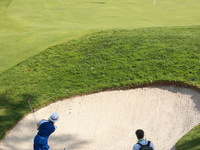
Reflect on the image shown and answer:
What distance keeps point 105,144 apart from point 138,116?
5.72 feet

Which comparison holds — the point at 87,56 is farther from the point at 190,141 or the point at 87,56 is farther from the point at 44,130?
the point at 190,141

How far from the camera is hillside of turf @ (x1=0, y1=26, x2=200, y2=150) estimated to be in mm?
11992

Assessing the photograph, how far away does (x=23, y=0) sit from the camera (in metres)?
24.6

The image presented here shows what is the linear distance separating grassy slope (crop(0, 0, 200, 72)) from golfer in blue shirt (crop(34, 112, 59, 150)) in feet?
21.2

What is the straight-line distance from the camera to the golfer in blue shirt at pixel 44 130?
7766mm

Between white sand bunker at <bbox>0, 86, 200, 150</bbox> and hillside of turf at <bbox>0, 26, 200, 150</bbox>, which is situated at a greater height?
hillside of turf at <bbox>0, 26, 200, 150</bbox>

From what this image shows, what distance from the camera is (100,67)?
43.4 ft

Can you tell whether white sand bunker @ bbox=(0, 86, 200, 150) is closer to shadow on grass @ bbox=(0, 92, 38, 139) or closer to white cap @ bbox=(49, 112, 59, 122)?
shadow on grass @ bbox=(0, 92, 38, 139)

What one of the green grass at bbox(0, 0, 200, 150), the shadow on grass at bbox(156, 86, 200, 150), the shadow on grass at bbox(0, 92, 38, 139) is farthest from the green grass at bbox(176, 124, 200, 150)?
the shadow on grass at bbox(0, 92, 38, 139)

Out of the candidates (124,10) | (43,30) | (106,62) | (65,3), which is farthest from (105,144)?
(65,3)

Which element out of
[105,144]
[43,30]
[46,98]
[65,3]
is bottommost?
[105,144]

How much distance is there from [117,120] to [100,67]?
3326 millimetres

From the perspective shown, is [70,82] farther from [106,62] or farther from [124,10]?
[124,10]

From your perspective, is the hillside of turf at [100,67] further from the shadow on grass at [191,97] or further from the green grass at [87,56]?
the shadow on grass at [191,97]
